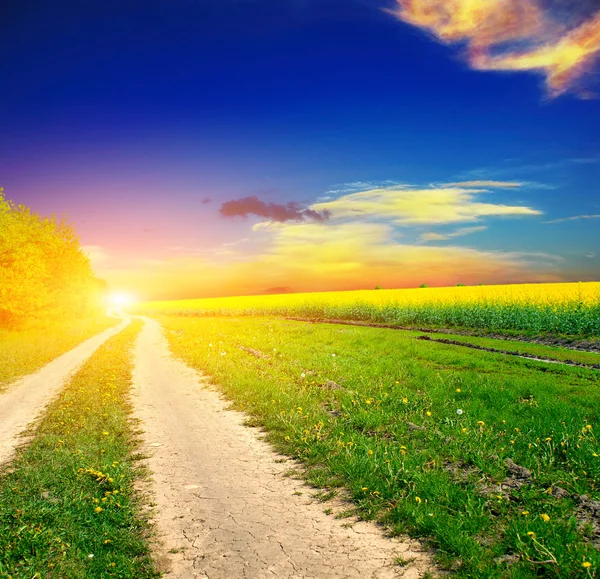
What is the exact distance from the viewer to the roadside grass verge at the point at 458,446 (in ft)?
16.6

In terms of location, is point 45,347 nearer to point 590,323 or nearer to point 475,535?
point 475,535

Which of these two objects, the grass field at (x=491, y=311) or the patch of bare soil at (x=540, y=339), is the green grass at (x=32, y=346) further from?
the grass field at (x=491, y=311)

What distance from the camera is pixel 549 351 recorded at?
1969cm

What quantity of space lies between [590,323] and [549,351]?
616cm

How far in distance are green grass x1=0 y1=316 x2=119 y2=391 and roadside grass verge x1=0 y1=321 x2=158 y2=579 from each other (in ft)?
28.4

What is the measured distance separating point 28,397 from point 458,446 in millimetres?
12931

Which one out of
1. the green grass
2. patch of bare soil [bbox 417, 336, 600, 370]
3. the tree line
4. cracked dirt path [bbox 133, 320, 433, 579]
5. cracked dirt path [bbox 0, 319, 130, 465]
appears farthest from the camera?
the tree line

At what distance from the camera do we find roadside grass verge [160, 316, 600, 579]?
5.07 metres

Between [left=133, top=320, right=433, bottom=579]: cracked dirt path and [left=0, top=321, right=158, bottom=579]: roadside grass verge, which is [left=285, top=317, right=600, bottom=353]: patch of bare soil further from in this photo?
[left=0, top=321, right=158, bottom=579]: roadside grass verge

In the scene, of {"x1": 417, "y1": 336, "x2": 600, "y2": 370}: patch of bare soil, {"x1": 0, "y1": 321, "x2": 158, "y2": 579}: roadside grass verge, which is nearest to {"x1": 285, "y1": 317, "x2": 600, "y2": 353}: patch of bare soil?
{"x1": 417, "y1": 336, "x2": 600, "y2": 370}: patch of bare soil

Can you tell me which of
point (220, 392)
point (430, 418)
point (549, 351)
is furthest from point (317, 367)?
point (549, 351)

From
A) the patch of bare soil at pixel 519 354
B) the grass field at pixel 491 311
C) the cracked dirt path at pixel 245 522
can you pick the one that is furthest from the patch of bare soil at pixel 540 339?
the cracked dirt path at pixel 245 522

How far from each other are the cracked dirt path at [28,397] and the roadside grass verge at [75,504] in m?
0.49

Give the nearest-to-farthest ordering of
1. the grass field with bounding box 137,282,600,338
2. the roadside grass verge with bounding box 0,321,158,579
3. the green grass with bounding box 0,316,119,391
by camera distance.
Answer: the roadside grass verge with bounding box 0,321,158,579 → the green grass with bounding box 0,316,119,391 → the grass field with bounding box 137,282,600,338
